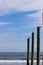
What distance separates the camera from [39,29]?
408 inches

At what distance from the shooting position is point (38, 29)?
1040 centimetres

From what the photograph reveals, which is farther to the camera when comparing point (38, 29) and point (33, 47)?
point (33, 47)

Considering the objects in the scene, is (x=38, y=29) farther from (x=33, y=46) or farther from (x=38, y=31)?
(x=33, y=46)

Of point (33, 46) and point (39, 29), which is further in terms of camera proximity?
point (33, 46)

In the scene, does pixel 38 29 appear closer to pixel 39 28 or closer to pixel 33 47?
pixel 39 28

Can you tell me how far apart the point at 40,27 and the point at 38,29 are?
137 millimetres

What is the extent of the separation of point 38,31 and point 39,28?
16 cm

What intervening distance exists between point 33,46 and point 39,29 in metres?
2.81

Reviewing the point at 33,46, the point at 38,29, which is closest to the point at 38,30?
the point at 38,29

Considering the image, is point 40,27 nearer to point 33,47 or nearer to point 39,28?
point 39,28

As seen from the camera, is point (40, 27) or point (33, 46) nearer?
point (40, 27)

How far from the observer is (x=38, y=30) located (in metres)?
10.4

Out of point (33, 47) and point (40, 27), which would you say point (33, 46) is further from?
point (40, 27)

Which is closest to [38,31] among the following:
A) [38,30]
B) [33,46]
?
[38,30]
